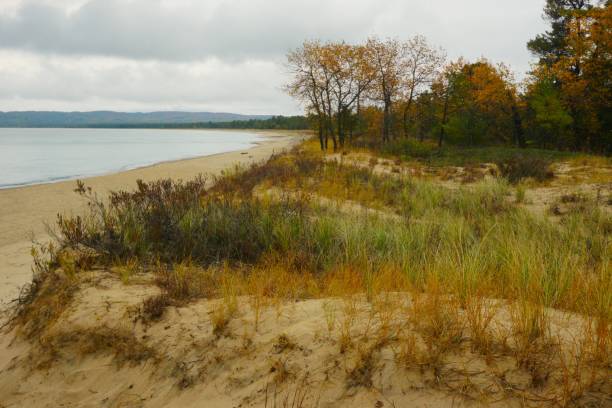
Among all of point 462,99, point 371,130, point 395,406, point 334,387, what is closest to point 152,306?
point 334,387

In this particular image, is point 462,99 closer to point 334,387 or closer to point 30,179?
point 30,179

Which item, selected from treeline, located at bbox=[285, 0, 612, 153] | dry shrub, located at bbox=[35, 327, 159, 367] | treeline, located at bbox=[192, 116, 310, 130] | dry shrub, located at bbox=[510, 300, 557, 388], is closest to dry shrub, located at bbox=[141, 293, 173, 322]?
dry shrub, located at bbox=[35, 327, 159, 367]

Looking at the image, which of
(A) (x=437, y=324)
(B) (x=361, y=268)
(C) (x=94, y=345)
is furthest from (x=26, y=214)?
(A) (x=437, y=324)

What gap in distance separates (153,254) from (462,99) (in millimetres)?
33767

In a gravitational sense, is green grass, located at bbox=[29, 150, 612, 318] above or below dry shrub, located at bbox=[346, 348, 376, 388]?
above

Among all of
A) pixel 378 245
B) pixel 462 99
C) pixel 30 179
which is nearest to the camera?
pixel 378 245

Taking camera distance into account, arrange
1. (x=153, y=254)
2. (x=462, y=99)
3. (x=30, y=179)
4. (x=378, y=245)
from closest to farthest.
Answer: (x=153, y=254)
(x=378, y=245)
(x=30, y=179)
(x=462, y=99)

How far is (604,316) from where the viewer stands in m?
2.61

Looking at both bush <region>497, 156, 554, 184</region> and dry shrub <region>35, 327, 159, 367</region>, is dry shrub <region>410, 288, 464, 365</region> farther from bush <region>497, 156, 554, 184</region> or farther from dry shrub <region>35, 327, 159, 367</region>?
bush <region>497, 156, 554, 184</region>

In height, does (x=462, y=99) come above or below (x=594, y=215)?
above

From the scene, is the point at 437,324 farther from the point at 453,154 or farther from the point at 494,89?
the point at 494,89

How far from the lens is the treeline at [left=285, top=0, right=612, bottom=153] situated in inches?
973

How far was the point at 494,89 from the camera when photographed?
30.2m

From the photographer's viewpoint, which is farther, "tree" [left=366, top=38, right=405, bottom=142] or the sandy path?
"tree" [left=366, top=38, right=405, bottom=142]
